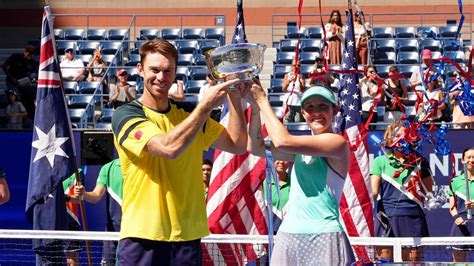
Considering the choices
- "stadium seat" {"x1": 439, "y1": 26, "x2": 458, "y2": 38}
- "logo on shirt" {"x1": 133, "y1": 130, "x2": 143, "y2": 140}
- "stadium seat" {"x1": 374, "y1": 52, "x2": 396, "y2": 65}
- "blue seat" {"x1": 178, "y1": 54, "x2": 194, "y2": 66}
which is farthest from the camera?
"stadium seat" {"x1": 439, "y1": 26, "x2": 458, "y2": 38}

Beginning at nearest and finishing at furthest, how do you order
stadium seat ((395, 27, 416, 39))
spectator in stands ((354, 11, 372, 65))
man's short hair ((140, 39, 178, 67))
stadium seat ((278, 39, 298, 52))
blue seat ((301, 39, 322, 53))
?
man's short hair ((140, 39, 178, 67))
spectator in stands ((354, 11, 372, 65))
blue seat ((301, 39, 322, 53))
stadium seat ((278, 39, 298, 52))
stadium seat ((395, 27, 416, 39))

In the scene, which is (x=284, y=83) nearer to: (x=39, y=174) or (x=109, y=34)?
(x=109, y=34)

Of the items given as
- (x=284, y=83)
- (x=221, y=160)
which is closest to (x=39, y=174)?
(x=221, y=160)

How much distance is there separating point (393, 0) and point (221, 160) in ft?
40.4

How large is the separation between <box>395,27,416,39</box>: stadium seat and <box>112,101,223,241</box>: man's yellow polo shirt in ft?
44.5

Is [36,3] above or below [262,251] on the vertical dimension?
above

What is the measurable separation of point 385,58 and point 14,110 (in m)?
5.78

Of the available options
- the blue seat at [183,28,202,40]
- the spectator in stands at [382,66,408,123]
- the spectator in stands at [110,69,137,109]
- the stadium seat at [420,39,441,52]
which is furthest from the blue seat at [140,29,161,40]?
the spectator in stands at [382,66,408,123]

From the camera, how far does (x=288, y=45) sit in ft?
60.0

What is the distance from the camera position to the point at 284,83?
49.2 feet

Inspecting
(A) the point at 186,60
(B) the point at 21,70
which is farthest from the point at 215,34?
(B) the point at 21,70

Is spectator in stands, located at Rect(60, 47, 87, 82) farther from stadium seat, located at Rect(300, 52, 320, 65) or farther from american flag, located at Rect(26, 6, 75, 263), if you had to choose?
american flag, located at Rect(26, 6, 75, 263)

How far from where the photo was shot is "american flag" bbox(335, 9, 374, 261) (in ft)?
30.6

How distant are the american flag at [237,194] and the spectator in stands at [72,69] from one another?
786cm
